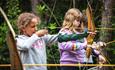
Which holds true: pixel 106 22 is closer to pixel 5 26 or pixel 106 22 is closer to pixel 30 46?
pixel 5 26

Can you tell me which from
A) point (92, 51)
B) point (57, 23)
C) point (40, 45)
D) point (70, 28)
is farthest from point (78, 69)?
point (57, 23)

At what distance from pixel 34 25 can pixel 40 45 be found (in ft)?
0.44

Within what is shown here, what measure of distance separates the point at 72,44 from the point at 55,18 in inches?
110

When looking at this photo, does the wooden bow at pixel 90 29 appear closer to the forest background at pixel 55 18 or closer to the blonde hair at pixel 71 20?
the blonde hair at pixel 71 20

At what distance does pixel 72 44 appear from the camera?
3.27 m

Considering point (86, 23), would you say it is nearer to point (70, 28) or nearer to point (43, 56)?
point (70, 28)

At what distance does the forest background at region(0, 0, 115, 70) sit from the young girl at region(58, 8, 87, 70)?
1727 mm

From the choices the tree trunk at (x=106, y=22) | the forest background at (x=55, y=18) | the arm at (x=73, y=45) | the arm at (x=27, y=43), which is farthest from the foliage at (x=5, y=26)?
the arm at (x=27, y=43)

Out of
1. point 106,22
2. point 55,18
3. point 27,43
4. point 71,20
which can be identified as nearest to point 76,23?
point 71,20

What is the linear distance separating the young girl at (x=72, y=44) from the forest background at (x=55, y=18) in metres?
1.73

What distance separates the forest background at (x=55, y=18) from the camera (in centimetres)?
578

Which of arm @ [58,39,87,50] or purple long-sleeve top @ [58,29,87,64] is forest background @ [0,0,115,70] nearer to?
Result: purple long-sleeve top @ [58,29,87,64]

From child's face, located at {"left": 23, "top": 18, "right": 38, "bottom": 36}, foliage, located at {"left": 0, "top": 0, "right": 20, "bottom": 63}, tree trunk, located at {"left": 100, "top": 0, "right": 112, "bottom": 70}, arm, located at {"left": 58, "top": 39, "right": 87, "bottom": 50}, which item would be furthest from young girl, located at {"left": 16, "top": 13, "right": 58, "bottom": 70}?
foliage, located at {"left": 0, "top": 0, "right": 20, "bottom": 63}

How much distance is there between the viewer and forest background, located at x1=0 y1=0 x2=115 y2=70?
578 cm
